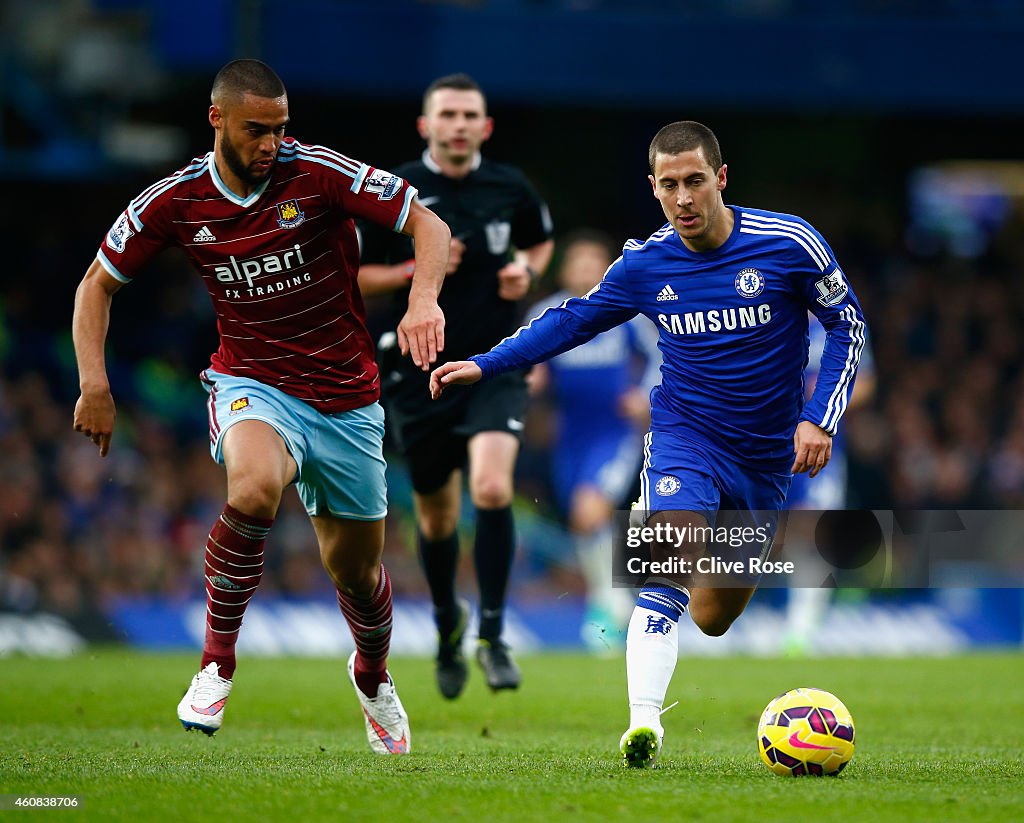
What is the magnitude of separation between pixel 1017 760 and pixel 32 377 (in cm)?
1257

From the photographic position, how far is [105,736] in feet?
23.6

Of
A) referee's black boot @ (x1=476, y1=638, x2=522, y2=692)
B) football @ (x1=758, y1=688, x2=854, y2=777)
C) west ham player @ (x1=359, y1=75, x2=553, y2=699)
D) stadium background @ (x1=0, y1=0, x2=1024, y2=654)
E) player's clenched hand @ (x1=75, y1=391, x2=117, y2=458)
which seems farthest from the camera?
stadium background @ (x1=0, y1=0, x2=1024, y2=654)

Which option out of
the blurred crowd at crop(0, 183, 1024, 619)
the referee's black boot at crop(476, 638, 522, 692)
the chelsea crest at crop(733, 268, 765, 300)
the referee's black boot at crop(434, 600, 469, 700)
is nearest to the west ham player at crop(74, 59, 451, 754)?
the chelsea crest at crop(733, 268, 765, 300)

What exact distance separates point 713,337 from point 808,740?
166 cm

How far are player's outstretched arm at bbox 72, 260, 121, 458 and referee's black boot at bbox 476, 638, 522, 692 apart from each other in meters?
2.63

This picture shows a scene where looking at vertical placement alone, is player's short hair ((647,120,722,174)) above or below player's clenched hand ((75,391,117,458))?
above

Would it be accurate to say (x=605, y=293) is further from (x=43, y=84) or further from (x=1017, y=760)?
(x=43, y=84)

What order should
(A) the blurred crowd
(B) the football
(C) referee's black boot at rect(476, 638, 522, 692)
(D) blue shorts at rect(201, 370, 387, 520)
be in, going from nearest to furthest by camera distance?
(B) the football
(D) blue shorts at rect(201, 370, 387, 520)
(C) referee's black boot at rect(476, 638, 522, 692)
(A) the blurred crowd

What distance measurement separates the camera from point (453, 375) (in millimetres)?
6062

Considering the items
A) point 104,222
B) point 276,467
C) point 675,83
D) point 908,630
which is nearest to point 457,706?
point 276,467

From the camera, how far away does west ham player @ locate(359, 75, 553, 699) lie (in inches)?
329

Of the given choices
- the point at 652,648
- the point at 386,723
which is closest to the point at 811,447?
the point at 652,648

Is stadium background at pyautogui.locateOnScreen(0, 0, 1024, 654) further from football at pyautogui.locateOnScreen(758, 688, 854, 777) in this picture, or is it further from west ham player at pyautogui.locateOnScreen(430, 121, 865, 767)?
football at pyautogui.locateOnScreen(758, 688, 854, 777)

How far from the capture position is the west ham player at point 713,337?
6090mm
